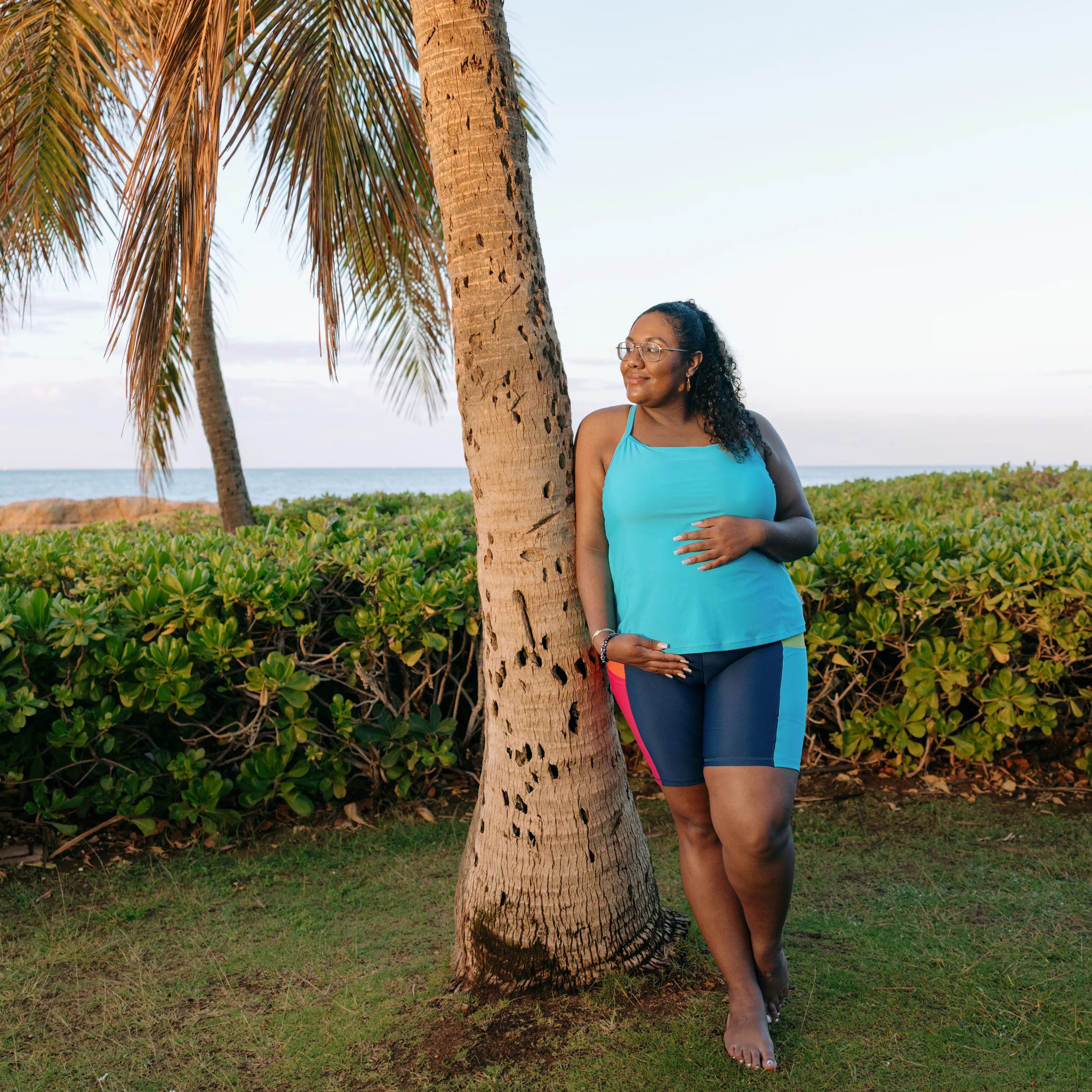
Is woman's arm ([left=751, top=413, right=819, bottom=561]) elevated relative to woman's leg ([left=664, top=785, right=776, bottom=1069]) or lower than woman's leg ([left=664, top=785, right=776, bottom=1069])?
elevated

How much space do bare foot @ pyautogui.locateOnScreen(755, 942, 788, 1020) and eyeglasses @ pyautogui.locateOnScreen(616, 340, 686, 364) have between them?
1749 mm

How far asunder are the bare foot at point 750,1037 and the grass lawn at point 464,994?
0.13 feet

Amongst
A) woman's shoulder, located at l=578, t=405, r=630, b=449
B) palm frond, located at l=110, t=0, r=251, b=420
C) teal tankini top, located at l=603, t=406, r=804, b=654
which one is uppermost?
palm frond, located at l=110, t=0, r=251, b=420

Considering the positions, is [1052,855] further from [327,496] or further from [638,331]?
[327,496]

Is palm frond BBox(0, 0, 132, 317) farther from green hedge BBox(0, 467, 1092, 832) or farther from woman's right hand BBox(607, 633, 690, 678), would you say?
woman's right hand BBox(607, 633, 690, 678)

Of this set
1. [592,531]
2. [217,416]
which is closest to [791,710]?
[592,531]

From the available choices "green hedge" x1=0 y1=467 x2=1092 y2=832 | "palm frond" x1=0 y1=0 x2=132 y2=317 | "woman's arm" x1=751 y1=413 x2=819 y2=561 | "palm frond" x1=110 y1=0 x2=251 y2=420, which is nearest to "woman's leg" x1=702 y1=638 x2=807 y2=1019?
"woman's arm" x1=751 y1=413 x2=819 y2=561

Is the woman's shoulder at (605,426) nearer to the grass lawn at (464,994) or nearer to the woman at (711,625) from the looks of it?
the woman at (711,625)

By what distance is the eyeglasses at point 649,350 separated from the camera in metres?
2.59

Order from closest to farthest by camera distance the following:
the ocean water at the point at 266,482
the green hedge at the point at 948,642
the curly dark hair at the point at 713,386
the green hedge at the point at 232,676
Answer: the curly dark hair at the point at 713,386
the green hedge at the point at 232,676
the green hedge at the point at 948,642
the ocean water at the point at 266,482

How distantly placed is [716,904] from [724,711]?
59 cm

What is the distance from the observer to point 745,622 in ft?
8.09

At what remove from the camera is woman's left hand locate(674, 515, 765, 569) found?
2453 mm

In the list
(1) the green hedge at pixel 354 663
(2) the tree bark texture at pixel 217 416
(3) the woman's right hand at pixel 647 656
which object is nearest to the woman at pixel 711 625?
(3) the woman's right hand at pixel 647 656
